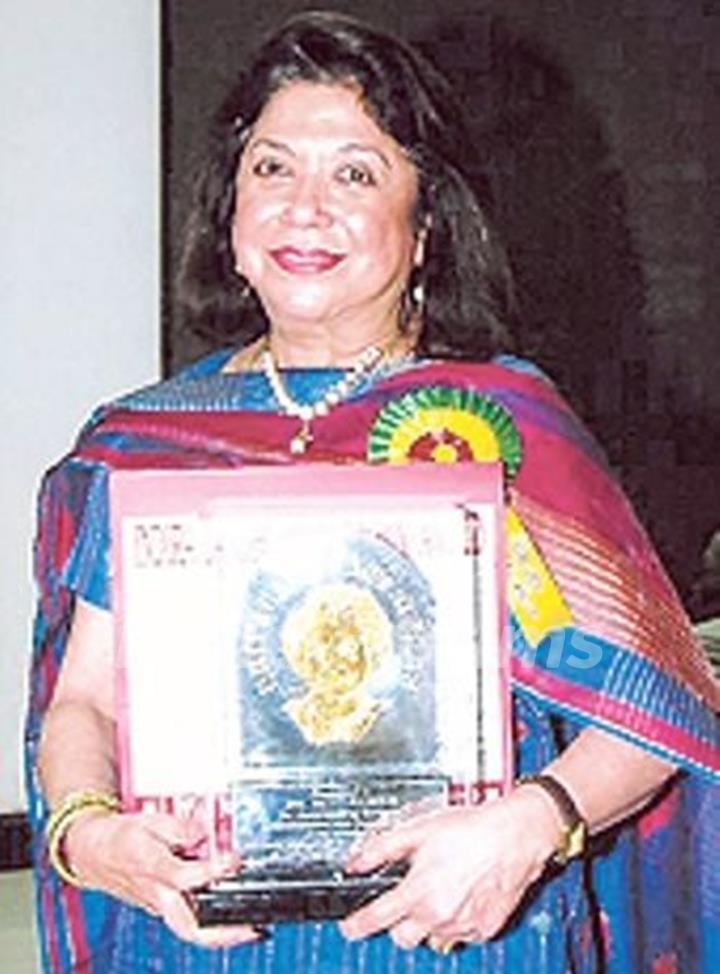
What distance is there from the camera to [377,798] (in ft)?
3.90

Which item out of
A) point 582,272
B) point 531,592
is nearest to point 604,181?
point 582,272

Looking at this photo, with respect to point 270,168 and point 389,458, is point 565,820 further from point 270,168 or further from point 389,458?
point 270,168

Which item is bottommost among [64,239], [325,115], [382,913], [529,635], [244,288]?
[382,913]

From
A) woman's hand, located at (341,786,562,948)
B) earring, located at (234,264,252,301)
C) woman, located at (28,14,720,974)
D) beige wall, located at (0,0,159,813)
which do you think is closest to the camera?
woman's hand, located at (341,786,562,948)

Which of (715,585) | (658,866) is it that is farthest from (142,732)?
(715,585)

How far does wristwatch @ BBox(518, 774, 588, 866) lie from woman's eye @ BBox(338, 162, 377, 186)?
1.40ft

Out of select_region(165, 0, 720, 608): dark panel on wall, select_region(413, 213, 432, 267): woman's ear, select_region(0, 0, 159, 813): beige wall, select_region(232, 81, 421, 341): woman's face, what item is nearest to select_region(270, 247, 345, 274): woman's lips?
select_region(232, 81, 421, 341): woman's face

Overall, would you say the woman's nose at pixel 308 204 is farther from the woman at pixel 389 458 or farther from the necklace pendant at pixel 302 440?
the necklace pendant at pixel 302 440

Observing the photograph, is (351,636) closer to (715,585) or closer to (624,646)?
(624,646)

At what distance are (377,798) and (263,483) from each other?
205mm

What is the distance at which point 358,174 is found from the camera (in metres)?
1.35

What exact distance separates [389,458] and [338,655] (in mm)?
175

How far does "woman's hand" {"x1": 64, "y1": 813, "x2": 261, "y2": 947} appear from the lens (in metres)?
1.16

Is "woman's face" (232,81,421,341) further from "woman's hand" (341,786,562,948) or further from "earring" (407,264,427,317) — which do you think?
"woman's hand" (341,786,562,948)
